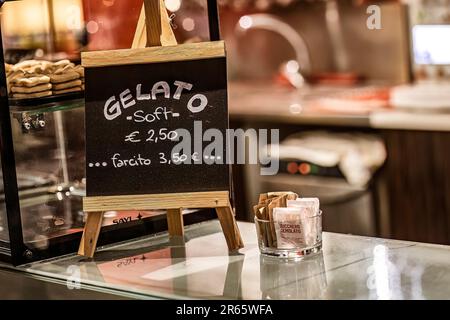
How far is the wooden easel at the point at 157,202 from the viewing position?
85.8 inches

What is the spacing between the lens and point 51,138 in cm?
237

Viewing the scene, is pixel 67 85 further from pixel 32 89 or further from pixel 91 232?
pixel 91 232

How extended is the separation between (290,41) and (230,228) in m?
4.14

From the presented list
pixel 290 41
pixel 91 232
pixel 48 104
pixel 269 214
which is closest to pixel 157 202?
pixel 91 232

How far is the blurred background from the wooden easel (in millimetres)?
1046

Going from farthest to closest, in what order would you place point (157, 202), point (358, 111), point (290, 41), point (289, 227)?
point (290, 41) → point (358, 111) → point (157, 202) → point (289, 227)

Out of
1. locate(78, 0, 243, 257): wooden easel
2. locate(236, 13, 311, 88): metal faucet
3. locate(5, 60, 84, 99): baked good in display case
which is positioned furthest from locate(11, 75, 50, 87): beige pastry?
locate(236, 13, 311, 88): metal faucet

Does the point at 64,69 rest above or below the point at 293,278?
above

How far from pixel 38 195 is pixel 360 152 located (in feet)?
8.90

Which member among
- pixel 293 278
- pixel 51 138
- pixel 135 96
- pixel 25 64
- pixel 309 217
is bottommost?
pixel 293 278

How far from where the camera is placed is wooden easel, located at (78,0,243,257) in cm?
218

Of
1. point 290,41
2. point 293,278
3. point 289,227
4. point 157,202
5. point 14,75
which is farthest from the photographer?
point 290,41

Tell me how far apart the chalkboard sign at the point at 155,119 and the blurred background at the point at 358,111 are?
1.09 m

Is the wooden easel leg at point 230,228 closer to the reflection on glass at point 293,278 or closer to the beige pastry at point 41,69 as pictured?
the reflection on glass at point 293,278
